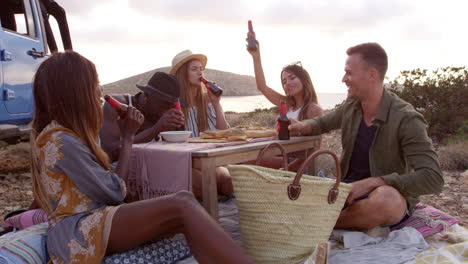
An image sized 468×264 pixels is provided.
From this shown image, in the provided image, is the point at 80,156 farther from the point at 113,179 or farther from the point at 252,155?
the point at 252,155

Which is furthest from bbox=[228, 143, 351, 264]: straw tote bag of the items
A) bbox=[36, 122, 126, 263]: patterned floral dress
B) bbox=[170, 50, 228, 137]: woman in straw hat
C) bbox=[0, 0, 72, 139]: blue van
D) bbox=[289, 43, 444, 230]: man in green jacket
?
bbox=[0, 0, 72, 139]: blue van

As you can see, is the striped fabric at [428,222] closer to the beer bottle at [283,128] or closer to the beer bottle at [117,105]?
the beer bottle at [283,128]

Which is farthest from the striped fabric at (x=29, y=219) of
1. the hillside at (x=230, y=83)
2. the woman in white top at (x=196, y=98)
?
the hillside at (x=230, y=83)

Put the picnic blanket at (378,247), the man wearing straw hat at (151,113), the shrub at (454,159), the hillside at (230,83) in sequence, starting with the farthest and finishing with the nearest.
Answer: the hillside at (230,83) → the shrub at (454,159) → the man wearing straw hat at (151,113) → the picnic blanket at (378,247)

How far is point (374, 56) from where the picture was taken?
9.77ft

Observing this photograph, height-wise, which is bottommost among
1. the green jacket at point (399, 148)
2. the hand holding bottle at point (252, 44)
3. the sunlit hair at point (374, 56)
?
the green jacket at point (399, 148)

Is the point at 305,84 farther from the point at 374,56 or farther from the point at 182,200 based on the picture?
the point at 182,200

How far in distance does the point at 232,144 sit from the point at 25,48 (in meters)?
3.18

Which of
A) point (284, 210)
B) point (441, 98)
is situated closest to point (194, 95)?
point (284, 210)

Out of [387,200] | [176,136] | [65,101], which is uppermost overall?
[65,101]

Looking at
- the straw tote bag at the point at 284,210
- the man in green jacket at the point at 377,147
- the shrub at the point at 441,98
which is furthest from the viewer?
the shrub at the point at 441,98

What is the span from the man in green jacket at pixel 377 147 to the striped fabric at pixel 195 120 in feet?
3.37

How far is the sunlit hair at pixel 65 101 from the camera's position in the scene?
192 cm

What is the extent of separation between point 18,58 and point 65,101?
119 inches
